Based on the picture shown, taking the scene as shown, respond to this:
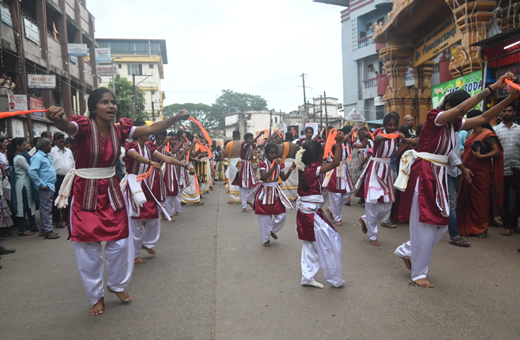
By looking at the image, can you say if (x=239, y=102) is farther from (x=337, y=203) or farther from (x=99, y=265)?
(x=99, y=265)

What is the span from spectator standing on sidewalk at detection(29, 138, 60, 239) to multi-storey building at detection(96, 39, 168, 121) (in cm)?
4773

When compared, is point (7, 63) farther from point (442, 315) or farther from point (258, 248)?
point (442, 315)

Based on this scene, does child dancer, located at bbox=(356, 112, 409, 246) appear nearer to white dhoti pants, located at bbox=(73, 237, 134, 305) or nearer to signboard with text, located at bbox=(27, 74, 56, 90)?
white dhoti pants, located at bbox=(73, 237, 134, 305)

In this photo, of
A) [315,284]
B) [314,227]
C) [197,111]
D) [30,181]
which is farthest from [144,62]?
[315,284]

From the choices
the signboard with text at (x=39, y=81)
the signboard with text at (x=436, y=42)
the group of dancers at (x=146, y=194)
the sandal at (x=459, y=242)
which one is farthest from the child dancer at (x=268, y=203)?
the signboard with text at (x=39, y=81)

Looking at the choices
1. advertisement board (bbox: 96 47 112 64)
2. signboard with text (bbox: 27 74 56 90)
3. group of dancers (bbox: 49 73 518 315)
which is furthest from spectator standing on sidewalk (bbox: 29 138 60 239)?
advertisement board (bbox: 96 47 112 64)

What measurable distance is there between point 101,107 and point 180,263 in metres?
2.38

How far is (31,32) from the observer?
55.5 ft

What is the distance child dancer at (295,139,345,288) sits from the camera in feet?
12.8

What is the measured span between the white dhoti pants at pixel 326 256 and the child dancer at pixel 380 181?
1.80 metres

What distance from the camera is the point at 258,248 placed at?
18.7 ft

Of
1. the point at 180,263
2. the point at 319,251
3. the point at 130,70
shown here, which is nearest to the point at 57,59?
the point at 180,263

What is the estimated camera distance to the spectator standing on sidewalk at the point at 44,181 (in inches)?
271

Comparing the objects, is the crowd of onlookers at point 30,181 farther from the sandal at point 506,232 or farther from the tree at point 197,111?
the tree at point 197,111
